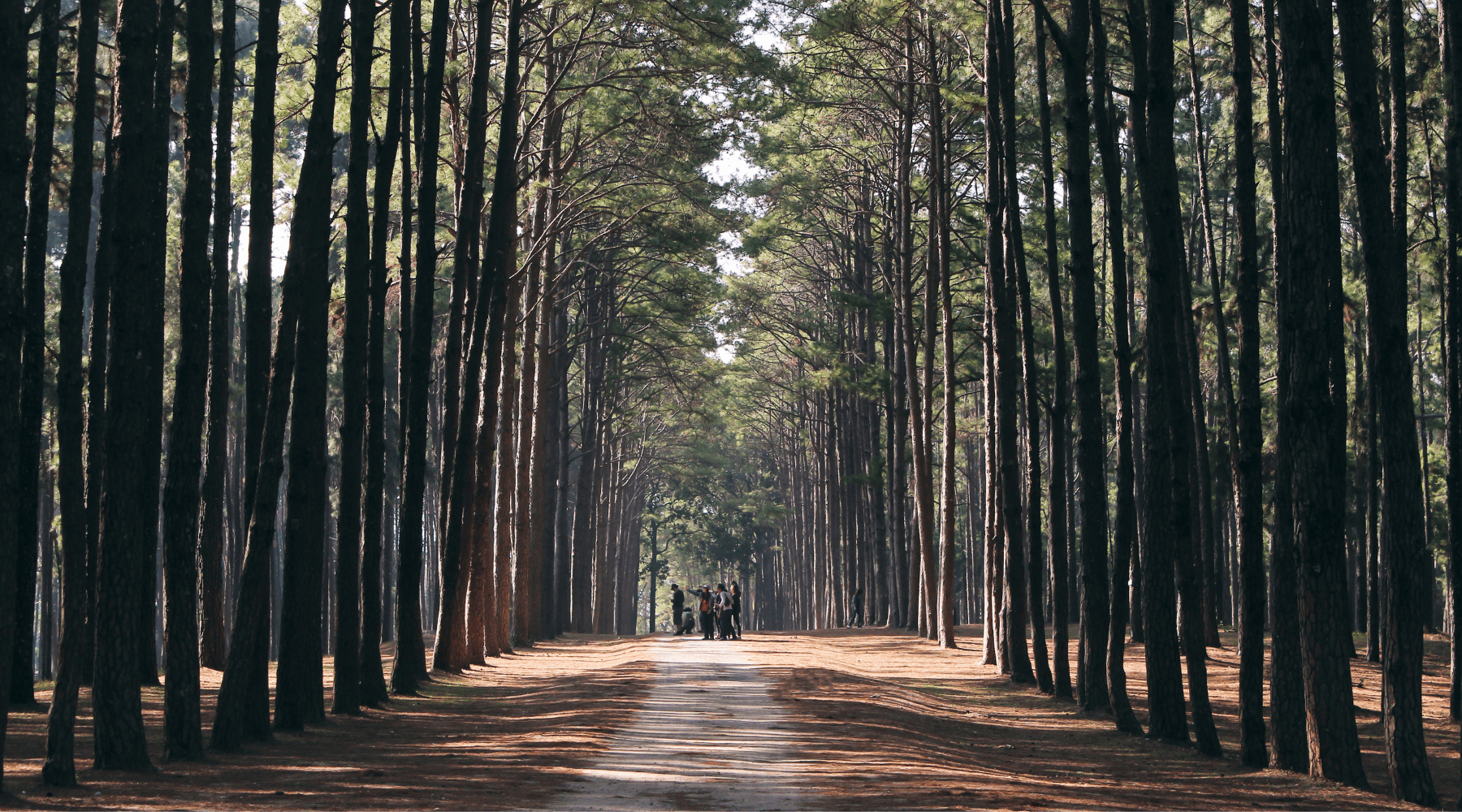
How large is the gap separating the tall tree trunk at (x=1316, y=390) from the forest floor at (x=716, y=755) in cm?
69

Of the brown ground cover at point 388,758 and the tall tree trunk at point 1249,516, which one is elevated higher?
the tall tree trunk at point 1249,516

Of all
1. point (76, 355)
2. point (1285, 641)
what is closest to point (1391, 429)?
point (1285, 641)

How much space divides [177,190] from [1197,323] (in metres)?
37.0

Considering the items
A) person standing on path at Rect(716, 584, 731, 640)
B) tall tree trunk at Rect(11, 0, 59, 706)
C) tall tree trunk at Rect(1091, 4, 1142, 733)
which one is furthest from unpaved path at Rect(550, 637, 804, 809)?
person standing on path at Rect(716, 584, 731, 640)

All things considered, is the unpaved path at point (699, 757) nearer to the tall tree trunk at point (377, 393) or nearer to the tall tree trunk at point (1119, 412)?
the tall tree trunk at point (377, 393)

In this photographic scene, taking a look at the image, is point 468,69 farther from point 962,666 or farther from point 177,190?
point 177,190

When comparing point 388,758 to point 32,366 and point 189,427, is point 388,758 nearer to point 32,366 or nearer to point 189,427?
point 189,427

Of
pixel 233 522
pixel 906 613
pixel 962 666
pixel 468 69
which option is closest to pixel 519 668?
pixel 962 666

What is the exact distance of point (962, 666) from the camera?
74.0 feet

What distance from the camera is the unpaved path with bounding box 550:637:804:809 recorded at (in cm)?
801

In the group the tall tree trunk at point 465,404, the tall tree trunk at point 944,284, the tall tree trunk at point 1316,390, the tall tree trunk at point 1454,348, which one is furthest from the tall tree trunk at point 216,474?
the tall tree trunk at point 1454,348

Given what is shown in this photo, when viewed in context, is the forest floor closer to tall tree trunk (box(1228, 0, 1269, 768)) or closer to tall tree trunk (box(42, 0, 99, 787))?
tall tree trunk (box(1228, 0, 1269, 768))

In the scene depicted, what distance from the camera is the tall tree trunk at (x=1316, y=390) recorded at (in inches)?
366

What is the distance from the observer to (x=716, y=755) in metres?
10.2
